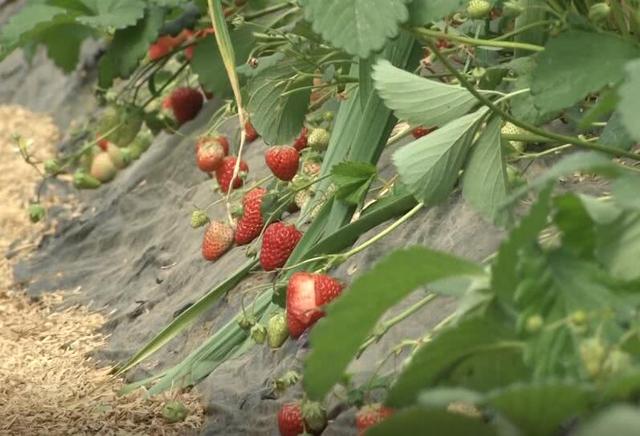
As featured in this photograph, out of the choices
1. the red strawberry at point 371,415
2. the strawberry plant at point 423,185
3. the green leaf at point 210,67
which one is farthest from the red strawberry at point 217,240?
the red strawberry at point 371,415

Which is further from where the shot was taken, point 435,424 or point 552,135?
point 552,135

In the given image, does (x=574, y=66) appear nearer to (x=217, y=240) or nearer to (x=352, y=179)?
(x=352, y=179)

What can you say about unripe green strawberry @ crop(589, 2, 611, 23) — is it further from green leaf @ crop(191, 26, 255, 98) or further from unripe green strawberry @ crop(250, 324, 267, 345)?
green leaf @ crop(191, 26, 255, 98)

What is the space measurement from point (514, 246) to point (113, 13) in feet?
4.79

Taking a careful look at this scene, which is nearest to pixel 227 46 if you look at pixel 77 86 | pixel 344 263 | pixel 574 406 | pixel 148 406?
pixel 344 263

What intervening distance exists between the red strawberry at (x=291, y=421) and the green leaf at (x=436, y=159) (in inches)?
10.9

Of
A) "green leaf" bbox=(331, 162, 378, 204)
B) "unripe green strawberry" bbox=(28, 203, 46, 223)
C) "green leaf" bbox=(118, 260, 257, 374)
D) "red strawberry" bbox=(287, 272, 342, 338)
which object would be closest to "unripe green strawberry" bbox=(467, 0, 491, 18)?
"green leaf" bbox=(331, 162, 378, 204)

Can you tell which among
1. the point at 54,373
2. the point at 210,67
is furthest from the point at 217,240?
the point at 210,67

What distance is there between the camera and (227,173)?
210cm

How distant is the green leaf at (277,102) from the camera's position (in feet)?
6.07

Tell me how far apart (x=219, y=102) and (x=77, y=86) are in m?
0.89

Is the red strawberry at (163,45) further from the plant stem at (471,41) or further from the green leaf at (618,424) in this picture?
the green leaf at (618,424)

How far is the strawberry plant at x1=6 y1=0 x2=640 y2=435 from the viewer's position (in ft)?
3.20

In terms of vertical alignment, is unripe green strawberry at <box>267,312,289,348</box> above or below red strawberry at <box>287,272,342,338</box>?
below
